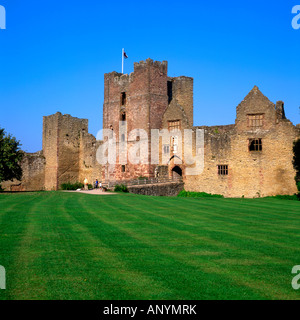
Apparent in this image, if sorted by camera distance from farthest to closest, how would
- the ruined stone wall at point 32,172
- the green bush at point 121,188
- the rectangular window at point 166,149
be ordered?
the ruined stone wall at point 32,172 → the rectangular window at point 166,149 → the green bush at point 121,188

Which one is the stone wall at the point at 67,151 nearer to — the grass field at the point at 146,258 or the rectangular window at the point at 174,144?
the rectangular window at the point at 174,144

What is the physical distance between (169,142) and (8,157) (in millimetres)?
15663

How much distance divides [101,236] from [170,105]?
29757 mm

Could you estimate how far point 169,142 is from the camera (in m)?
37.8

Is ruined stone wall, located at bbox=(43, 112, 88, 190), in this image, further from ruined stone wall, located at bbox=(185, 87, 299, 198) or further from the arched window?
ruined stone wall, located at bbox=(185, 87, 299, 198)

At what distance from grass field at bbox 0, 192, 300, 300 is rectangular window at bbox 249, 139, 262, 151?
20.0m

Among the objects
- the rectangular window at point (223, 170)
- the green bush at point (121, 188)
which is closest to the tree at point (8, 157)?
the green bush at point (121, 188)

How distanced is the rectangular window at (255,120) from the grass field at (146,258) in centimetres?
2033

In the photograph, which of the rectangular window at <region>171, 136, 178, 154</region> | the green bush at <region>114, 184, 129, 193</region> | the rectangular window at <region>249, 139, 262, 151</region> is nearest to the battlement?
the rectangular window at <region>171, 136, 178, 154</region>

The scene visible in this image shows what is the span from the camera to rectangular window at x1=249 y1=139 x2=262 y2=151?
31.9 m

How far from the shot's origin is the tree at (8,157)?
3072 cm

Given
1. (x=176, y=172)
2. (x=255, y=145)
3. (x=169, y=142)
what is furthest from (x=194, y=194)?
(x=255, y=145)
